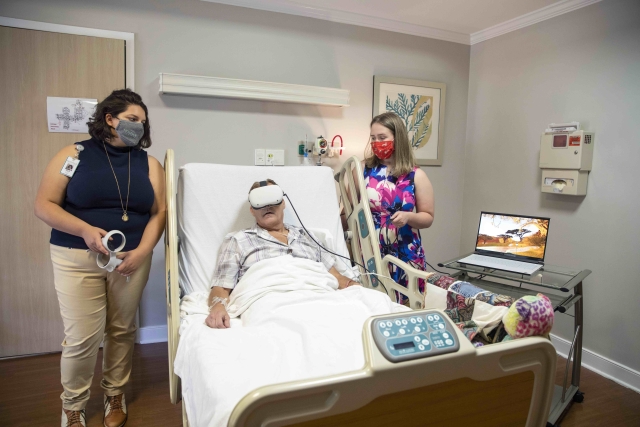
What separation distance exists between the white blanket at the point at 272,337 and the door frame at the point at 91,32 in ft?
5.09

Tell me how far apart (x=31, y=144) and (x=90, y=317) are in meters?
1.26

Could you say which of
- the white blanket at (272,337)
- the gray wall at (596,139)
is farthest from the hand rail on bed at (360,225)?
the gray wall at (596,139)

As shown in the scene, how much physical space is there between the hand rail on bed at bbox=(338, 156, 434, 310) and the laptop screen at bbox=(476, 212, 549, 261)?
583mm

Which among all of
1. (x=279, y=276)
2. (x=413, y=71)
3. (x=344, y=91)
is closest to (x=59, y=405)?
(x=279, y=276)

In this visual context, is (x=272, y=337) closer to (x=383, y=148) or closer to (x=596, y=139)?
(x=383, y=148)

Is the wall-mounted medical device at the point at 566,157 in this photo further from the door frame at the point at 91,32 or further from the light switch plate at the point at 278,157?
the door frame at the point at 91,32

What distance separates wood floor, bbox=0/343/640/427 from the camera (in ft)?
6.61

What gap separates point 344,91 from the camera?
2.95m

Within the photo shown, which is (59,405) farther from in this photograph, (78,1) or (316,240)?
(78,1)

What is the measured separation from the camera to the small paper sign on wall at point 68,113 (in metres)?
2.43

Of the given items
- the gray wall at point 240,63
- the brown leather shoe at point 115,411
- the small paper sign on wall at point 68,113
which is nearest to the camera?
the brown leather shoe at point 115,411

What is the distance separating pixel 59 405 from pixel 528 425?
2.11m

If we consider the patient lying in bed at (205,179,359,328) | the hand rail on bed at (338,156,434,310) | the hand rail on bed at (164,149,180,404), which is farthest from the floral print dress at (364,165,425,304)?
the hand rail on bed at (164,149,180,404)

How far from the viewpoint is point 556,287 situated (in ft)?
6.13
